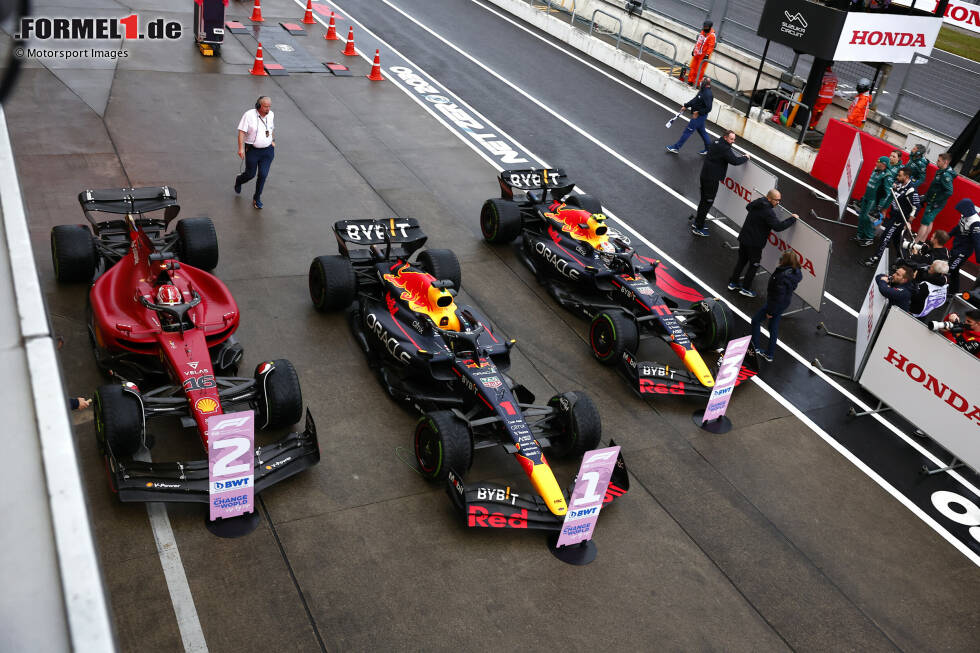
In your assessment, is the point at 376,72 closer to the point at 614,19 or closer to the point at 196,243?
the point at 614,19

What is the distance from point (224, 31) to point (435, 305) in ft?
47.4

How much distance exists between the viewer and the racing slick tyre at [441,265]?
35.8 ft

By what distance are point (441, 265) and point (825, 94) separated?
13.2m

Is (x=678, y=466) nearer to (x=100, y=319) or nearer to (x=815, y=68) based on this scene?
(x=100, y=319)

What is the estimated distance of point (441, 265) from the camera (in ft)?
35.9

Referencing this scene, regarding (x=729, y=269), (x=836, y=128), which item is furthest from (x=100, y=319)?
(x=836, y=128)

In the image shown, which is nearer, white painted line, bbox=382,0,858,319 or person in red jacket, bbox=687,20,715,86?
white painted line, bbox=382,0,858,319

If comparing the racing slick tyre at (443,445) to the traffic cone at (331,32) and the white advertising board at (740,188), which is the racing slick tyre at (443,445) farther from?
the traffic cone at (331,32)

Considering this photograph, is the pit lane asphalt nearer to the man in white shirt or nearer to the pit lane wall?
the man in white shirt

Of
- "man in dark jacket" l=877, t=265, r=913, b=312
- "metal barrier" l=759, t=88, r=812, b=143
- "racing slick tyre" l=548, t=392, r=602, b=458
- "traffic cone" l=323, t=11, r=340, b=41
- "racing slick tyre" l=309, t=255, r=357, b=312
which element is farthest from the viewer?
"traffic cone" l=323, t=11, r=340, b=41

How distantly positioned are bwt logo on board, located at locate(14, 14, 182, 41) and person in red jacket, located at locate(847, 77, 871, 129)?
1604 centimetres

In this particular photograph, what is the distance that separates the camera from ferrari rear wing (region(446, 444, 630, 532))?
768 cm

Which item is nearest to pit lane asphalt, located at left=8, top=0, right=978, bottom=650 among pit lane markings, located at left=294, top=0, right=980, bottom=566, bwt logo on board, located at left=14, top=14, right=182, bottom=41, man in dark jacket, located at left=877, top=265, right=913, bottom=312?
pit lane markings, located at left=294, top=0, right=980, bottom=566

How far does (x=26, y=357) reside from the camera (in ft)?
10.2
